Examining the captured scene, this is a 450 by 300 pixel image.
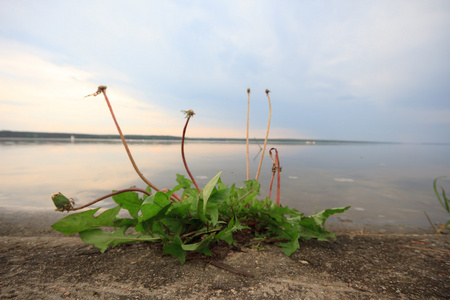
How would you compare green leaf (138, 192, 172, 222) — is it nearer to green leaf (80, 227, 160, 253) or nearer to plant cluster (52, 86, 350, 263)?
plant cluster (52, 86, 350, 263)

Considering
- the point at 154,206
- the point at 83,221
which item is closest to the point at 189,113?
the point at 154,206

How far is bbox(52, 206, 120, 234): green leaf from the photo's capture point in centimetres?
108

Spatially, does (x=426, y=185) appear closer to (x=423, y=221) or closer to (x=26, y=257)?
(x=423, y=221)

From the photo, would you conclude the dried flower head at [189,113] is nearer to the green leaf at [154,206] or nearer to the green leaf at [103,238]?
the green leaf at [154,206]

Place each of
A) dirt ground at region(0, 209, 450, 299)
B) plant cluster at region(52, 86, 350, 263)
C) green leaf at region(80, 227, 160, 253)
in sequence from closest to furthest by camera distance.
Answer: dirt ground at region(0, 209, 450, 299), plant cluster at region(52, 86, 350, 263), green leaf at region(80, 227, 160, 253)

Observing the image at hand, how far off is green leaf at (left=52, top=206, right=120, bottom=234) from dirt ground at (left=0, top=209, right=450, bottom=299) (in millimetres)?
173

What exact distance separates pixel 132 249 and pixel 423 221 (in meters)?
3.37

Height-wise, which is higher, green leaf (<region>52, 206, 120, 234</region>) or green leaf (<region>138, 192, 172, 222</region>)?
green leaf (<region>138, 192, 172, 222</region>)

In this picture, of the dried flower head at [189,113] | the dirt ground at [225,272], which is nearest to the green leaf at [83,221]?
the dirt ground at [225,272]

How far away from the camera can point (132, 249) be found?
4.17 ft

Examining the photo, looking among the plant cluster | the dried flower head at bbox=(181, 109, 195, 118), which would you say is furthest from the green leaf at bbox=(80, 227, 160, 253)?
the dried flower head at bbox=(181, 109, 195, 118)

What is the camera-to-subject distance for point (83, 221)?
3.70ft

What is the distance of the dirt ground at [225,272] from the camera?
92 cm

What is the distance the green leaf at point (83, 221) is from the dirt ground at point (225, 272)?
173 millimetres
